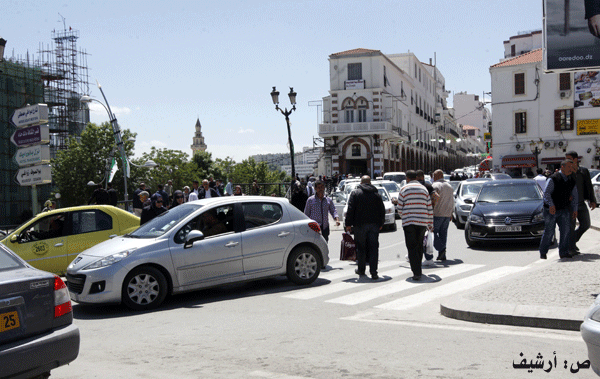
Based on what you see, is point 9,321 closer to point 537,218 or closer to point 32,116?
point 32,116

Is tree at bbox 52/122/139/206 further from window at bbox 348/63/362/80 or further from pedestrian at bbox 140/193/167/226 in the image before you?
pedestrian at bbox 140/193/167/226

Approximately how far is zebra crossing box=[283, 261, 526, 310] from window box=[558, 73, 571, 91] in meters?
42.7

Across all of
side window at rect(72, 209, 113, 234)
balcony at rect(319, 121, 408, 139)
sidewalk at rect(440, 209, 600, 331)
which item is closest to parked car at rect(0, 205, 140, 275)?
side window at rect(72, 209, 113, 234)

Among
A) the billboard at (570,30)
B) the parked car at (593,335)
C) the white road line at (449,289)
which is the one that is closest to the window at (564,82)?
the billboard at (570,30)

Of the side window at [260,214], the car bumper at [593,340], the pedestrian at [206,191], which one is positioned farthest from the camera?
the pedestrian at [206,191]

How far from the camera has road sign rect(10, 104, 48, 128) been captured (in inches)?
558

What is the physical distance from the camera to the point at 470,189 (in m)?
20.0

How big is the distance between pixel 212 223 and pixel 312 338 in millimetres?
3477

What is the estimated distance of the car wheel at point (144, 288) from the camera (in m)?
8.34

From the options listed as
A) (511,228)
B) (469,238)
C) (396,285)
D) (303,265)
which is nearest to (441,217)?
(469,238)

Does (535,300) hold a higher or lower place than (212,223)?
lower

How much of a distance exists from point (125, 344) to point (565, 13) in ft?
42.3

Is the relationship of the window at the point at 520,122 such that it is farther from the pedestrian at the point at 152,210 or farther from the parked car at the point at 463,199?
the pedestrian at the point at 152,210

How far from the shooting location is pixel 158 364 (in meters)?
5.52
